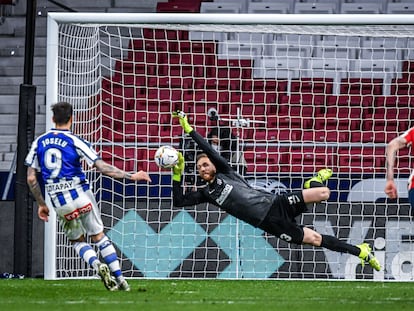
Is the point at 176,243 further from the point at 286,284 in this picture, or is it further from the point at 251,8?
the point at 251,8

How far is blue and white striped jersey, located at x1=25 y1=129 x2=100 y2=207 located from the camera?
991 cm

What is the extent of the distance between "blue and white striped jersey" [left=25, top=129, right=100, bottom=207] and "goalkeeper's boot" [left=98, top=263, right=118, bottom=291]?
749 millimetres

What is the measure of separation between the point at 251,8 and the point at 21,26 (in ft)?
13.4

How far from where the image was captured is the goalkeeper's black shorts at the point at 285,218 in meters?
11.7

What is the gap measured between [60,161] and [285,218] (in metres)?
2.91

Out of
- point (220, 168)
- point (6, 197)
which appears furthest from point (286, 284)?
point (6, 197)

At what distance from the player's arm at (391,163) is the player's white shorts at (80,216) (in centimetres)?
293

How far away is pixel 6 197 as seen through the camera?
49.0 ft

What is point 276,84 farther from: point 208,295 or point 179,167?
point 208,295

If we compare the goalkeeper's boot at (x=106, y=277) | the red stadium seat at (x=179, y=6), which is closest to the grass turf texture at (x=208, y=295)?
the goalkeeper's boot at (x=106, y=277)

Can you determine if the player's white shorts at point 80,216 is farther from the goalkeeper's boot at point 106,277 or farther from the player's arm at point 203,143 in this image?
the player's arm at point 203,143

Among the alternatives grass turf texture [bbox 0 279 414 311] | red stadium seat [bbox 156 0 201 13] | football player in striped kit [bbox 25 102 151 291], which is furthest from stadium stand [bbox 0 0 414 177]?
football player in striped kit [bbox 25 102 151 291]

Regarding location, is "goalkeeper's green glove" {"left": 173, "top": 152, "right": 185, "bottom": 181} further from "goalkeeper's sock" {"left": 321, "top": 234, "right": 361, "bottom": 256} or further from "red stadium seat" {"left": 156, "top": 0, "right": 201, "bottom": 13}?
"red stadium seat" {"left": 156, "top": 0, "right": 201, "bottom": 13}

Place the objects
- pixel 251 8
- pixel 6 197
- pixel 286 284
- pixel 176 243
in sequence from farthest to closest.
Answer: pixel 251 8
pixel 6 197
pixel 176 243
pixel 286 284
